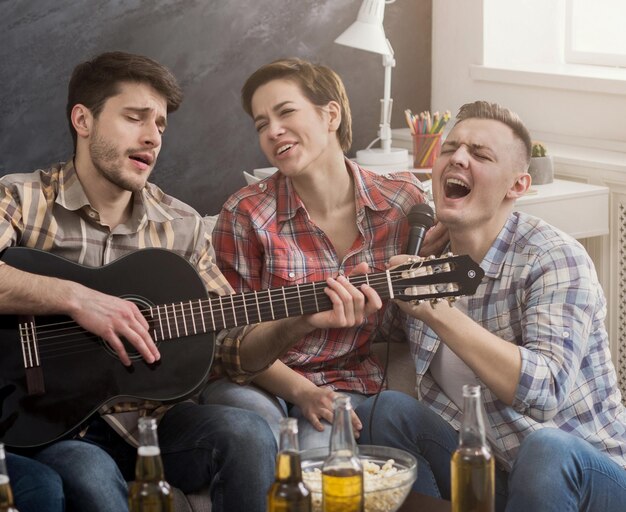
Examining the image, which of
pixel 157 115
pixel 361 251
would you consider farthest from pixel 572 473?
pixel 157 115

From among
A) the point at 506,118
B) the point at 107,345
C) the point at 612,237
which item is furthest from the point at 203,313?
the point at 612,237

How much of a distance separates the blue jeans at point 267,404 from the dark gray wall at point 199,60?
126 centimetres

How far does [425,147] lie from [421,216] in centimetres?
127

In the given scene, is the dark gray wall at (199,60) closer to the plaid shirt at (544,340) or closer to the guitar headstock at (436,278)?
the plaid shirt at (544,340)

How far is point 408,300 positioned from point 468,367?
24 cm

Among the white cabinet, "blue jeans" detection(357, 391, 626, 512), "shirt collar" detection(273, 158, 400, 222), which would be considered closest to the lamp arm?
the white cabinet

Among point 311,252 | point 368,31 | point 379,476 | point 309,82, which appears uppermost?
point 368,31

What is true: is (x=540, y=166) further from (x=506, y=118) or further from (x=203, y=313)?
(x=203, y=313)

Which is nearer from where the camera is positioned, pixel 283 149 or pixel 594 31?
pixel 283 149

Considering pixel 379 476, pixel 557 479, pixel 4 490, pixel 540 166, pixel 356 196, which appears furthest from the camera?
pixel 540 166

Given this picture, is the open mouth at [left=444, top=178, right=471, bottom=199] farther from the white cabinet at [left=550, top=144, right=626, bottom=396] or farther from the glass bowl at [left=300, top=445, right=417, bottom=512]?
the white cabinet at [left=550, top=144, right=626, bottom=396]

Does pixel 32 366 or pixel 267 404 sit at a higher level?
pixel 32 366

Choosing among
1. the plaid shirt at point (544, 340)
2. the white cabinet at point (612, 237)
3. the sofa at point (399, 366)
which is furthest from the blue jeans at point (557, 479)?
the white cabinet at point (612, 237)

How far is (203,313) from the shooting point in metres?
2.13
